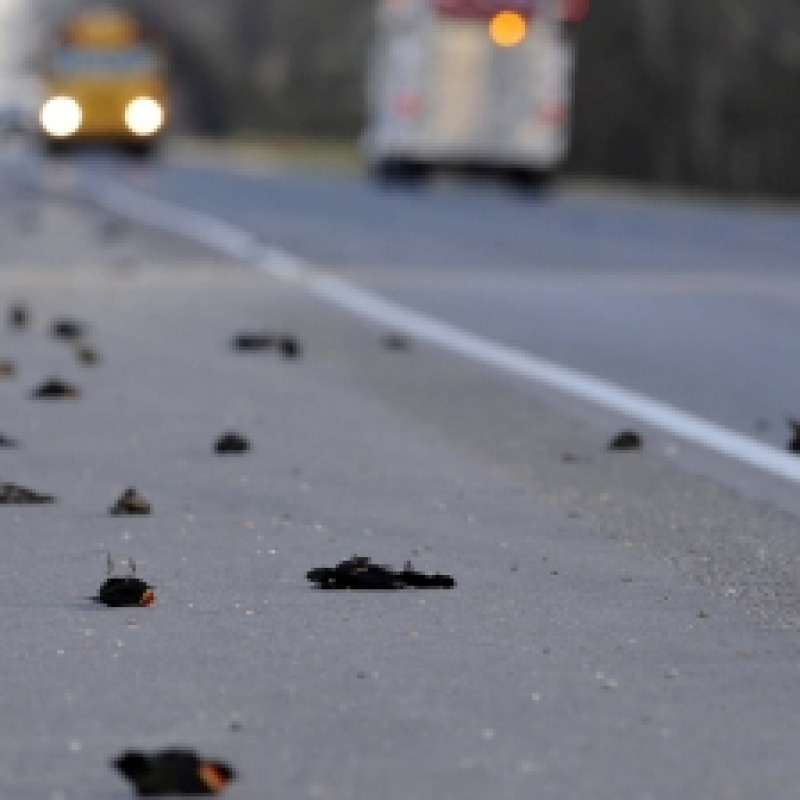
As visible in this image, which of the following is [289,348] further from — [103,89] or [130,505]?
[103,89]

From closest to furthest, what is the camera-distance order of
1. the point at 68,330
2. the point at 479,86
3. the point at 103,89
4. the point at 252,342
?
the point at 252,342, the point at 68,330, the point at 479,86, the point at 103,89

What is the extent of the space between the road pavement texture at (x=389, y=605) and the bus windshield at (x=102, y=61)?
4500cm

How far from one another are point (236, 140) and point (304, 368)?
284 ft

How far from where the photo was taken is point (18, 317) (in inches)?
706

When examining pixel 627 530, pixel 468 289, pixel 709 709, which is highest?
pixel 709 709

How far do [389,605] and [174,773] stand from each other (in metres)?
2.31

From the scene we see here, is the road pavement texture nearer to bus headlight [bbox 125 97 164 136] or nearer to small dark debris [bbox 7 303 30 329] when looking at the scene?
small dark debris [bbox 7 303 30 329]

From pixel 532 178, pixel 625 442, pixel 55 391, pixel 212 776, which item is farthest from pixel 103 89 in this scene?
pixel 212 776

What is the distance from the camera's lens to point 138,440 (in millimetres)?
11969

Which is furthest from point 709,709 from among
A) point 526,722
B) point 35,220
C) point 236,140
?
point 236,140

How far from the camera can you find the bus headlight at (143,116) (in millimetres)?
58688

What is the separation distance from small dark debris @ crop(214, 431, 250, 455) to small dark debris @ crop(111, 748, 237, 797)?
5.71 metres

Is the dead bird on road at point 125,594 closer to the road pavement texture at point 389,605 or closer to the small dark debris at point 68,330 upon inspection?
the road pavement texture at point 389,605

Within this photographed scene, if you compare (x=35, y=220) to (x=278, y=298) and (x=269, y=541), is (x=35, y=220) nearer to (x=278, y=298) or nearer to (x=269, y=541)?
(x=278, y=298)
